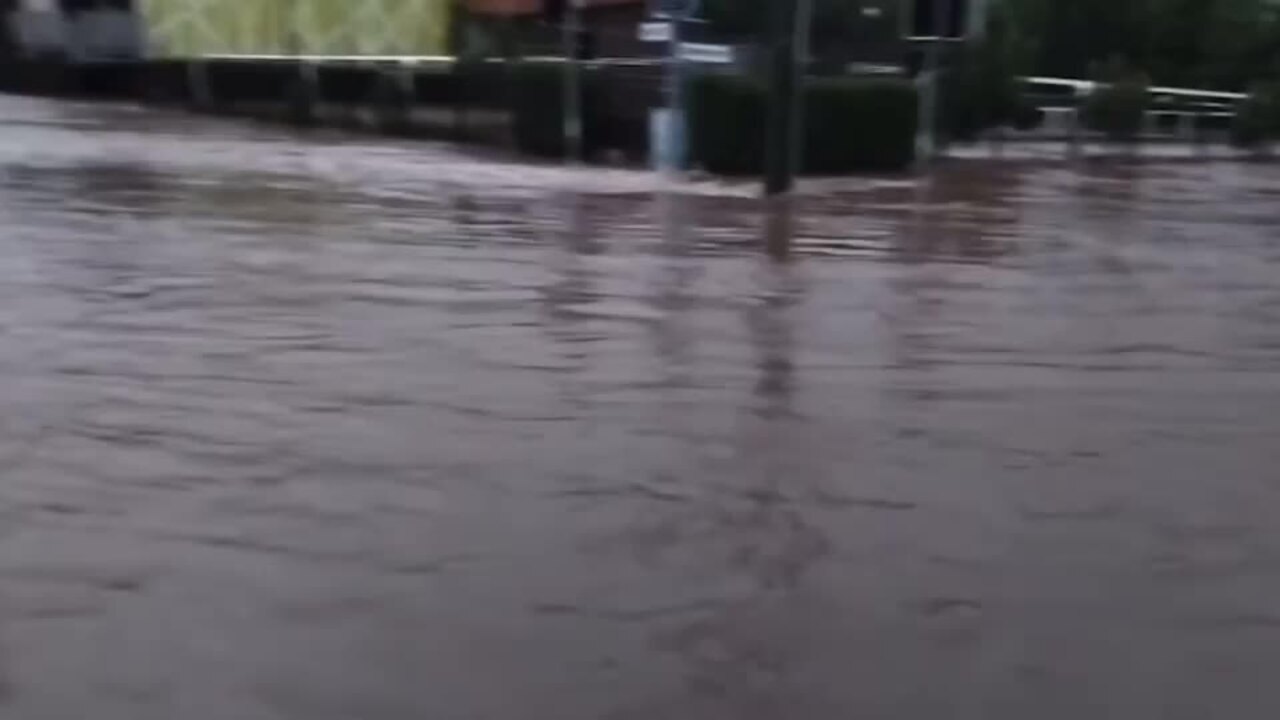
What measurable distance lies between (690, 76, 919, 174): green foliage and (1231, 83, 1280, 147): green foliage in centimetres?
830

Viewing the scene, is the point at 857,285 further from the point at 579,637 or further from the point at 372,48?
the point at 372,48

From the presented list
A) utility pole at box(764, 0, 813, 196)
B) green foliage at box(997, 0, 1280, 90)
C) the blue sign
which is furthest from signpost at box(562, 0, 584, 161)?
green foliage at box(997, 0, 1280, 90)

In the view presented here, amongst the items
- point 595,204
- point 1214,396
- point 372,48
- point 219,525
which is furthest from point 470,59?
point 219,525

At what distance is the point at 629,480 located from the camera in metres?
7.05

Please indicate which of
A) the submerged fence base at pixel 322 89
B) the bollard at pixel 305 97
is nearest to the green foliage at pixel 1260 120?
the submerged fence base at pixel 322 89

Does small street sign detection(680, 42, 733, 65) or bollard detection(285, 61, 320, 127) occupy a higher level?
small street sign detection(680, 42, 733, 65)

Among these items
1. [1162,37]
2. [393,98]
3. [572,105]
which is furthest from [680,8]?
[1162,37]

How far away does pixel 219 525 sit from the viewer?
6395mm

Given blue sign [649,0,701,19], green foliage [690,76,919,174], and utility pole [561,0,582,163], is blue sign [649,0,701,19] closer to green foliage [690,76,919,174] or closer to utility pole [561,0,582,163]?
green foliage [690,76,919,174]

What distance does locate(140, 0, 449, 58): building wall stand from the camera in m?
35.0

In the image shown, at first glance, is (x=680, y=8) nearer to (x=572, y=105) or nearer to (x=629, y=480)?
(x=572, y=105)

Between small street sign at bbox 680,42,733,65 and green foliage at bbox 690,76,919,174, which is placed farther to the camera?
small street sign at bbox 680,42,733,65

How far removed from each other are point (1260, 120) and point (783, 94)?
13.5 m

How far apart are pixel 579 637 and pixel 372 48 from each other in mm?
30665
